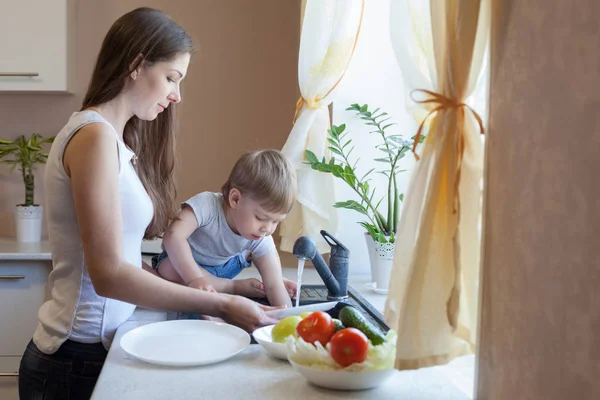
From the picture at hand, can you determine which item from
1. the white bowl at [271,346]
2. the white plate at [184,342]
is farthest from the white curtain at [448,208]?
the white plate at [184,342]

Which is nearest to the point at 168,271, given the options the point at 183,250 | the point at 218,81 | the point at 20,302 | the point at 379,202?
the point at 183,250

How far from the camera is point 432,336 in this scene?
3.21 ft

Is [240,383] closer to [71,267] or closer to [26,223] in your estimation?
[71,267]

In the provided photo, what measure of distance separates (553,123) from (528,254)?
0.17 metres

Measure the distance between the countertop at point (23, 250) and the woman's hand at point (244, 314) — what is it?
4.22ft

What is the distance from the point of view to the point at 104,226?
1.34 meters

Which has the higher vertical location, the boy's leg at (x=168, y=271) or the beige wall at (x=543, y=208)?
the beige wall at (x=543, y=208)

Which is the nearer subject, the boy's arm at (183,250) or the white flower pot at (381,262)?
the boy's arm at (183,250)

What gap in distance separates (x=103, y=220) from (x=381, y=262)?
949mm

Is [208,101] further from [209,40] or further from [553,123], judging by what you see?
[553,123]

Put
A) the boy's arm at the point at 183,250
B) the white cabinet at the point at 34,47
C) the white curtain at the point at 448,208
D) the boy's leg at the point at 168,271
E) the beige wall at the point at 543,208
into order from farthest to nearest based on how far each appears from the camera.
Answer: the white cabinet at the point at 34,47, the boy's leg at the point at 168,271, the boy's arm at the point at 183,250, the white curtain at the point at 448,208, the beige wall at the point at 543,208

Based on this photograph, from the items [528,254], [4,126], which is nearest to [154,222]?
[528,254]

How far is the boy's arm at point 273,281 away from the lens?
1.94m

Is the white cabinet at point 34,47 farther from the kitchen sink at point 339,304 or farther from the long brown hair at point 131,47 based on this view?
the kitchen sink at point 339,304
